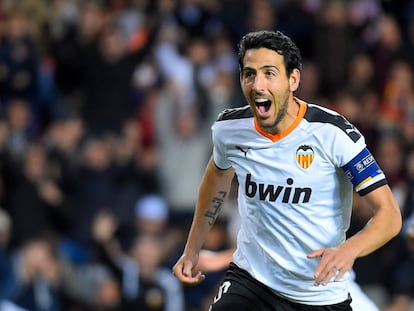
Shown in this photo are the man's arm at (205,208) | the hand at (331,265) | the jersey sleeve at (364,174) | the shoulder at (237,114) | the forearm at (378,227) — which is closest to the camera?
the hand at (331,265)

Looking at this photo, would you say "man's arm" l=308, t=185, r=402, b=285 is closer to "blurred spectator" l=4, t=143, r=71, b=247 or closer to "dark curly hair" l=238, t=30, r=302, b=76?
"dark curly hair" l=238, t=30, r=302, b=76

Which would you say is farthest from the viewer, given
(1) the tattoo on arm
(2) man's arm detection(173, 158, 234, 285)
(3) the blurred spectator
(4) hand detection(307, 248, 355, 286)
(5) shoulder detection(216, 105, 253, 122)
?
(3) the blurred spectator

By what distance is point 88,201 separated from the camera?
11398mm

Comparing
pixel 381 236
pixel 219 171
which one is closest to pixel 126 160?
pixel 219 171

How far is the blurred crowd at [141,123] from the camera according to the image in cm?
1029

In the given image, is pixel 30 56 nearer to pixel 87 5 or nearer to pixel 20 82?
pixel 20 82

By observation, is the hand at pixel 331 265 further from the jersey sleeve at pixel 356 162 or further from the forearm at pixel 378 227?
the jersey sleeve at pixel 356 162

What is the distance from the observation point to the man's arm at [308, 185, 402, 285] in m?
4.89

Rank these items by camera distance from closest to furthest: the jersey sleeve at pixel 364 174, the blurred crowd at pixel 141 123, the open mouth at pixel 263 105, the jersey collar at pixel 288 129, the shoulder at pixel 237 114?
the jersey sleeve at pixel 364 174
the open mouth at pixel 263 105
the jersey collar at pixel 288 129
the shoulder at pixel 237 114
the blurred crowd at pixel 141 123

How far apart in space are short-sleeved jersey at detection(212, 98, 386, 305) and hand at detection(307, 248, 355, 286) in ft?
1.65

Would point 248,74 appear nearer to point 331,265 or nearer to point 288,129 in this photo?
point 288,129

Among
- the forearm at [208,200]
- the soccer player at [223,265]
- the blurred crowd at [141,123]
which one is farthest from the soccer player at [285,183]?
the blurred crowd at [141,123]

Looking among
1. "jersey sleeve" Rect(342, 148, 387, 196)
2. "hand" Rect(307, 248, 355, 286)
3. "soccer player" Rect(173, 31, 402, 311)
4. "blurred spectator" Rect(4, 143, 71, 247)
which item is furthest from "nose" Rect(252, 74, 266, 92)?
"blurred spectator" Rect(4, 143, 71, 247)

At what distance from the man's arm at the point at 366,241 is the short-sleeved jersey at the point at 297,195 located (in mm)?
172
